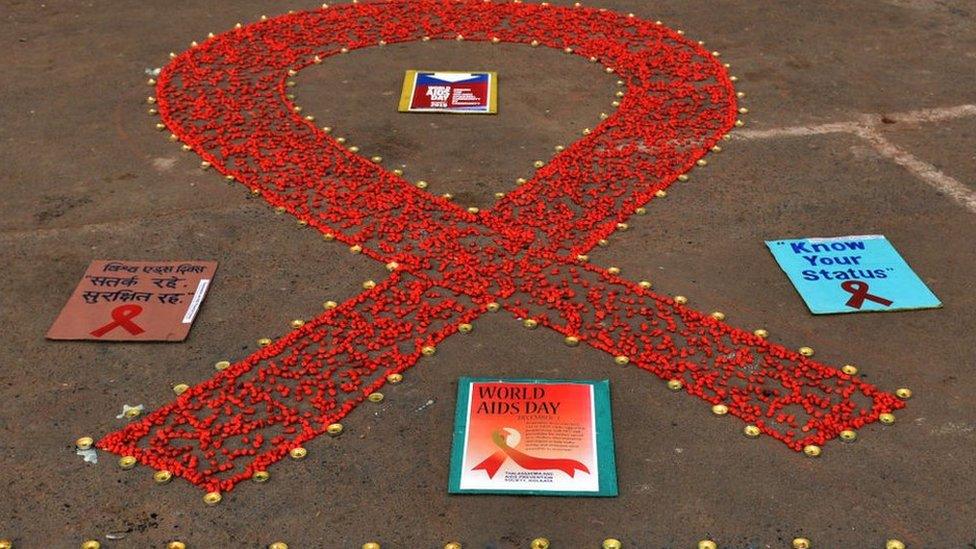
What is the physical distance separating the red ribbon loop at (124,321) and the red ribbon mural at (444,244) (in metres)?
0.78

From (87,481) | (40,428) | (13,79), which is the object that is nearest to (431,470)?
(87,481)

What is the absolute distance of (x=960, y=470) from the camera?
4852 mm

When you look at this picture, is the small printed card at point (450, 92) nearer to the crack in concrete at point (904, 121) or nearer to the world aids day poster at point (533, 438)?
the crack in concrete at point (904, 121)

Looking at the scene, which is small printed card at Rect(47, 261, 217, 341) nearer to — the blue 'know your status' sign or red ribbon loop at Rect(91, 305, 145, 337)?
red ribbon loop at Rect(91, 305, 145, 337)

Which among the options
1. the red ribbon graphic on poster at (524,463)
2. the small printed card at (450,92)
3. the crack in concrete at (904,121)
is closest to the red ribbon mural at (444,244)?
the crack in concrete at (904,121)

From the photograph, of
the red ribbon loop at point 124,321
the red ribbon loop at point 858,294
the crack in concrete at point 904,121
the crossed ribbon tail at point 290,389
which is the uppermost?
the crack in concrete at point 904,121

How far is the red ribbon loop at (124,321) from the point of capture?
5816 mm

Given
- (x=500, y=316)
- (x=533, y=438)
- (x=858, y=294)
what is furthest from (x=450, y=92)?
(x=533, y=438)

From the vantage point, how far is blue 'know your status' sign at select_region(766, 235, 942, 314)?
19.8 feet

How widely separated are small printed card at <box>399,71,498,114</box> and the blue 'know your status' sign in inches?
130

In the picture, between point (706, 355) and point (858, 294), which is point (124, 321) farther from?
point (858, 294)

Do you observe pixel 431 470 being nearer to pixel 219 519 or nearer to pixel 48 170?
pixel 219 519

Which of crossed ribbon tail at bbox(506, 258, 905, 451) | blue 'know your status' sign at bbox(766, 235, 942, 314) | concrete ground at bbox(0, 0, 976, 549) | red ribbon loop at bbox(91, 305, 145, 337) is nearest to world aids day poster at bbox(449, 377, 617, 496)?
concrete ground at bbox(0, 0, 976, 549)

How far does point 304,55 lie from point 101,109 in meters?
2.19
